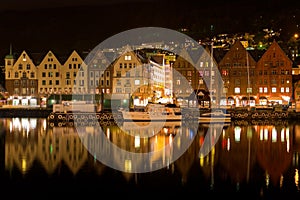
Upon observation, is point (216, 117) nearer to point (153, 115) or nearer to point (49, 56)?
point (153, 115)

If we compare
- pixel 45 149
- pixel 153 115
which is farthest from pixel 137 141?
pixel 153 115

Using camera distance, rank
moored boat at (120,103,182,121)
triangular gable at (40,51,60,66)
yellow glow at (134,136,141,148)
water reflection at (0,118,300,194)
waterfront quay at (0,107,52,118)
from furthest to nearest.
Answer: triangular gable at (40,51,60,66), waterfront quay at (0,107,52,118), moored boat at (120,103,182,121), yellow glow at (134,136,141,148), water reflection at (0,118,300,194)

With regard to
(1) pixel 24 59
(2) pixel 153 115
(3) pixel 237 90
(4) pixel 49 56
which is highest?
(4) pixel 49 56

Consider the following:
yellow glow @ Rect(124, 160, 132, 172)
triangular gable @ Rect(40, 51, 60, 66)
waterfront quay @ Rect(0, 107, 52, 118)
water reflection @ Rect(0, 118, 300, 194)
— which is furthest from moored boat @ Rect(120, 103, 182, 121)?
yellow glow @ Rect(124, 160, 132, 172)

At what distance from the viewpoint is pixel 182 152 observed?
28750 mm

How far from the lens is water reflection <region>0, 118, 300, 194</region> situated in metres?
21.6

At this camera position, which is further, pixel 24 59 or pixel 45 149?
pixel 24 59

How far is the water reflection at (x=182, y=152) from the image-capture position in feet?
70.7

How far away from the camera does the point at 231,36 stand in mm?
135250

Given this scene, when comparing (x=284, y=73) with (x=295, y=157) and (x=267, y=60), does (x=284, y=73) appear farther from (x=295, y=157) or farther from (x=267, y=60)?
(x=295, y=157)

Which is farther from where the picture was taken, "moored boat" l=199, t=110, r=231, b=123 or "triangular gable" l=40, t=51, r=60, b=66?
"triangular gable" l=40, t=51, r=60, b=66

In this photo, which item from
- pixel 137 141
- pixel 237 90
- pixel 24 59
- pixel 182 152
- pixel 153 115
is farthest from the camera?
pixel 24 59

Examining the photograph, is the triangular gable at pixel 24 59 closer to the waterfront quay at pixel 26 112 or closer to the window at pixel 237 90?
the waterfront quay at pixel 26 112

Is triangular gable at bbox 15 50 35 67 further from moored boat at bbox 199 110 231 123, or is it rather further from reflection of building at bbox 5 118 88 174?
moored boat at bbox 199 110 231 123
